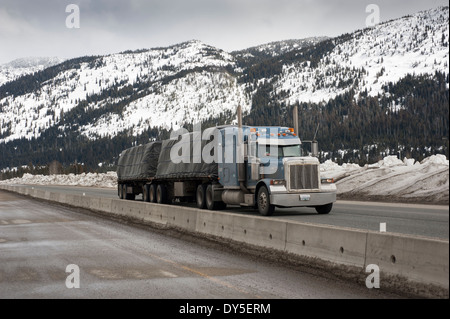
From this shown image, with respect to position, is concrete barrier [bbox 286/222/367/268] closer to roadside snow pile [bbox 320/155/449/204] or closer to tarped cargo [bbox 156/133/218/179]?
tarped cargo [bbox 156/133/218/179]

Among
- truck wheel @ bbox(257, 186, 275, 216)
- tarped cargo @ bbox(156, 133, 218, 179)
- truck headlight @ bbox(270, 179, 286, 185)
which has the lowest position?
truck wheel @ bbox(257, 186, 275, 216)

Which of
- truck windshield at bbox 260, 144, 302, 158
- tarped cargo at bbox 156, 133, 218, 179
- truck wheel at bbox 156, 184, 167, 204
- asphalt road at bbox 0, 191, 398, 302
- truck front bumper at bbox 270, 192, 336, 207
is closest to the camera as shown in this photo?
asphalt road at bbox 0, 191, 398, 302

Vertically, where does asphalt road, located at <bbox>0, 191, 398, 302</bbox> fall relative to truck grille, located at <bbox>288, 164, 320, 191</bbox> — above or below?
below

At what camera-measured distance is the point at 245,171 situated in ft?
65.0

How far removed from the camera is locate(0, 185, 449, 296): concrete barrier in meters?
7.02

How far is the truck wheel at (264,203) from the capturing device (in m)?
18.2

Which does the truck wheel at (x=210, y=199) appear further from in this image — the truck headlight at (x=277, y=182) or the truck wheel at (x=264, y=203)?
the truck headlight at (x=277, y=182)

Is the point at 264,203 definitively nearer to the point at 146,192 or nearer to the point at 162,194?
the point at 162,194

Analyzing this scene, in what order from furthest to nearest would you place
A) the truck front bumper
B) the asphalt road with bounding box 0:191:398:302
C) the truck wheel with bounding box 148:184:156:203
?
1. the truck wheel with bounding box 148:184:156:203
2. the truck front bumper
3. the asphalt road with bounding box 0:191:398:302

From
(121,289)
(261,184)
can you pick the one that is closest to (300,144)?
(261,184)

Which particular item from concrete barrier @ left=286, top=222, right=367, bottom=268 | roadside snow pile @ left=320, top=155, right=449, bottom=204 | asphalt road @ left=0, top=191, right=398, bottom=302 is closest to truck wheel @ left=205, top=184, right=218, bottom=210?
asphalt road @ left=0, top=191, right=398, bottom=302

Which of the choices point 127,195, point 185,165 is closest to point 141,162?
point 127,195

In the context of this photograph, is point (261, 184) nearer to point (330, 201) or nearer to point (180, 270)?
point (330, 201)

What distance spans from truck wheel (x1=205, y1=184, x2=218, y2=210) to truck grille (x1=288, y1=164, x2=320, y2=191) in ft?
13.9
